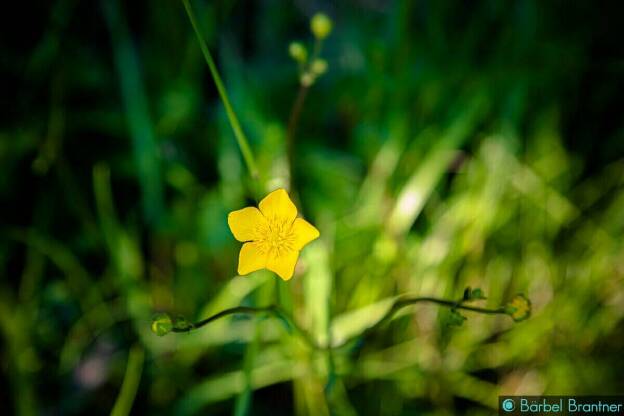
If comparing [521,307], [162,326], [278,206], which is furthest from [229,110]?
[521,307]

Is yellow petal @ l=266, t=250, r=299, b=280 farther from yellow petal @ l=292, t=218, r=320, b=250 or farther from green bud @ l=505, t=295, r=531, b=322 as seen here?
green bud @ l=505, t=295, r=531, b=322

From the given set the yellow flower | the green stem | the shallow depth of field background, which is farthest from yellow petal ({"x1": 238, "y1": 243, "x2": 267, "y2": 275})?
the shallow depth of field background

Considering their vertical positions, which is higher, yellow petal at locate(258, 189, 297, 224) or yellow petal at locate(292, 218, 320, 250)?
yellow petal at locate(258, 189, 297, 224)

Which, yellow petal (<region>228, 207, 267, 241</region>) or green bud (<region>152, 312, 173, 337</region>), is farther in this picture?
yellow petal (<region>228, 207, 267, 241</region>)

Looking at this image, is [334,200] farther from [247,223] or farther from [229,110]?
[229,110]

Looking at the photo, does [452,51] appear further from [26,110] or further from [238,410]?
[26,110]

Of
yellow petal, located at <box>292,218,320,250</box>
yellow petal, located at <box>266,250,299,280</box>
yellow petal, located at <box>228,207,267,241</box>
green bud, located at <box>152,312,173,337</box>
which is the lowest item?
green bud, located at <box>152,312,173,337</box>

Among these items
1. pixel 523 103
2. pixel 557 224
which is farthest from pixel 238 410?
pixel 523 103

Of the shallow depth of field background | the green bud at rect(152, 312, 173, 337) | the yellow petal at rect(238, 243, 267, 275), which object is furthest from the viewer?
the shallow depth of field background

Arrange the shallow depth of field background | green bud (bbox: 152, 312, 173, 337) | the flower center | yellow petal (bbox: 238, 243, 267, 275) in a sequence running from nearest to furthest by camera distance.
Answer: green bud (bbox: 152, 312, 173, 337), yellow petal (bbox: 238, 243, 267, 275), the flower center, the shallow depth of field background
